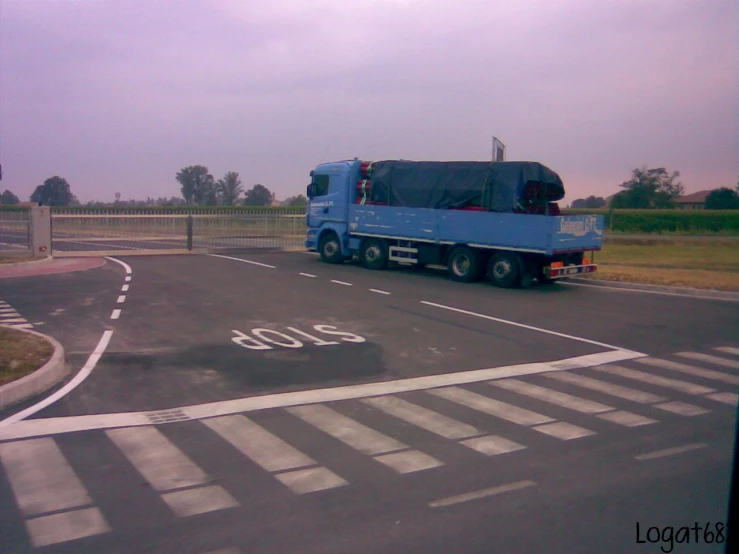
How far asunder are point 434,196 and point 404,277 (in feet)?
9.10

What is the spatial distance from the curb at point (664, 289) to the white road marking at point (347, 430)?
Result: 1391 cm

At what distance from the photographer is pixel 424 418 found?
26.6 feet

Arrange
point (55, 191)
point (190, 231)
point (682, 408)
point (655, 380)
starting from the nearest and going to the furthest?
point (682, 408) < point (655, 380) < point (190, 231) < point (55, 191)

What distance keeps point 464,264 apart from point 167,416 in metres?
14.8

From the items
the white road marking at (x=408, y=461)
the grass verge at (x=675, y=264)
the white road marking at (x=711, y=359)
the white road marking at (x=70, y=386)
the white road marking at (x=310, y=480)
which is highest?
the grass verge at (x=675, y=264)

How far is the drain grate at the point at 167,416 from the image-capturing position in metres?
7.91

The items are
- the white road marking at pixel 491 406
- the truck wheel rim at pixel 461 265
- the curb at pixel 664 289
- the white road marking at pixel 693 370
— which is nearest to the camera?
Result: the white road marking at pixel 491 406

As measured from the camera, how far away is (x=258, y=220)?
33.8m

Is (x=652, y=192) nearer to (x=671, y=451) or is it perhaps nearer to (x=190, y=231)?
(x=190, y=231)

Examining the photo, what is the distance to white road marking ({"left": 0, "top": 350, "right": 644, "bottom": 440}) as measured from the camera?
7.60 metres

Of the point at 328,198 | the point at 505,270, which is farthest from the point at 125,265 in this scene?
the point at 505,270

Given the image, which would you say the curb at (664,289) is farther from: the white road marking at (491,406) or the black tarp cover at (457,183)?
the white road marking at (491,406)

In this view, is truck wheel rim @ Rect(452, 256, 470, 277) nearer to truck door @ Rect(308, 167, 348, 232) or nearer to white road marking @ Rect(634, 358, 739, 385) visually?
truck door @ Rect(308, 167, 348, 232)

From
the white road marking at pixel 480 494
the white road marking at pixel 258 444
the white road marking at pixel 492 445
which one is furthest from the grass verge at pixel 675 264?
the white road marking at pixel 258 444
